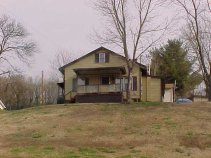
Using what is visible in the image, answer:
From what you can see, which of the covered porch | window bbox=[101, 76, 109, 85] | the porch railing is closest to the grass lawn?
the covered porch

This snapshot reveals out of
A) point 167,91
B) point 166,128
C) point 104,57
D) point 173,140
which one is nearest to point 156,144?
point 173,140

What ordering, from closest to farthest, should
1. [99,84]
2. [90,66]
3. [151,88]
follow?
[99,84]
[90,66]
[151,88]

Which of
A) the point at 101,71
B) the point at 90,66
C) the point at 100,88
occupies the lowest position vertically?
the point at 100,88

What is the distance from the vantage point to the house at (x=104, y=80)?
44.9 m

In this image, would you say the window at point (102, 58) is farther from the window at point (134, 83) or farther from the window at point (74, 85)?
the window at point (134, 83)

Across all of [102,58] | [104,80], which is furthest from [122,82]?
[102,58]

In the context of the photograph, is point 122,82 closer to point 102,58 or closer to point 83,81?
point 102,58

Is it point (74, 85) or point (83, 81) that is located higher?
point (83, 81)

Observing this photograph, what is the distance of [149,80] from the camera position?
4900cm

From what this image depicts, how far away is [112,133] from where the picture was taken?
21.5m

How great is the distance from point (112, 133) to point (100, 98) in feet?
75.9

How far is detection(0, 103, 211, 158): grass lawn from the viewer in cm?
1702

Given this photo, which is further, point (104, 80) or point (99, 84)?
point (104, 80)

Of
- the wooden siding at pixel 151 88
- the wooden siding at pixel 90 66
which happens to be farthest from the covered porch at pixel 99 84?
the wooden siding at pixel 151 88
